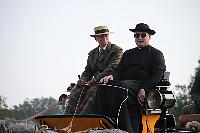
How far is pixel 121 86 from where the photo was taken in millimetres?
6402

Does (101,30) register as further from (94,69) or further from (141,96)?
(141,96)

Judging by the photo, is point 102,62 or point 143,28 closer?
point 143,28

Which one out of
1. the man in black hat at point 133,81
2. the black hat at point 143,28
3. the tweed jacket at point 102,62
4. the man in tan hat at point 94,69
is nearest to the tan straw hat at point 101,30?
the man in tan hat at point 94,69

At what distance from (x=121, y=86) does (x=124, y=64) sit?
0.93m

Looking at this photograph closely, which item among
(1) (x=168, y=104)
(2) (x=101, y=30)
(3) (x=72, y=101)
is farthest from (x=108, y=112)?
(2) (x=101, y=30)

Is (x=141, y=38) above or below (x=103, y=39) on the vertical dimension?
below

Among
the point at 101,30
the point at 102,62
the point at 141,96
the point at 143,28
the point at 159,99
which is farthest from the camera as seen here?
the point at 101,30

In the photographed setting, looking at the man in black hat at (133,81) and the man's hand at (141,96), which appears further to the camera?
the man's hand at (141,96)

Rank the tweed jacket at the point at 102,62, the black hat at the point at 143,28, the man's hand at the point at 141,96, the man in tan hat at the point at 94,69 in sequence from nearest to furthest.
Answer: the man's hand at the point at 141,96 → the black hat at the point at 143,28 → the man in tan hat at the point at 94,69 → the tweed jacket at the point at 102,62

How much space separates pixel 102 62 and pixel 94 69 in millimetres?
233

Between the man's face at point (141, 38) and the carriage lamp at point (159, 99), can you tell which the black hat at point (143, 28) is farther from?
the carriage lamp at point (159, 99)

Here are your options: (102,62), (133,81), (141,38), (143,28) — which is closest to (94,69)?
(102,62)

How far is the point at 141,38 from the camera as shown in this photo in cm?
724

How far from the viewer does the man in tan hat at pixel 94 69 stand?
7477 millimetres
